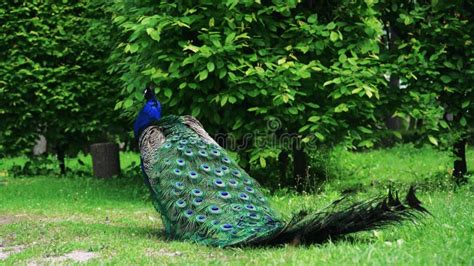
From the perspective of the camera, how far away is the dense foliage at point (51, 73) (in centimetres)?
1487

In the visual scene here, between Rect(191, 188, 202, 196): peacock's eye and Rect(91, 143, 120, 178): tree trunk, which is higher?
Rect(191, 188, 202, 196): peacock's eye

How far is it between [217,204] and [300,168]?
5.30m

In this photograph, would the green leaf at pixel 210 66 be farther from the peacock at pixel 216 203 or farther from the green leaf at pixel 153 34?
the peacock at pixel 216 203

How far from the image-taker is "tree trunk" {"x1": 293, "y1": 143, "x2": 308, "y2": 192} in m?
12.0

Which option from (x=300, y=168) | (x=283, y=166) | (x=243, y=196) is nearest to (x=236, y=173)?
Result: (x=243, y=196)

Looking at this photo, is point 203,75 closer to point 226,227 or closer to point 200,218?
point 200,218

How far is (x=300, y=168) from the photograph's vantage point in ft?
40.2

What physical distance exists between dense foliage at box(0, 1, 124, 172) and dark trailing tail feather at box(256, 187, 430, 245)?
914cm

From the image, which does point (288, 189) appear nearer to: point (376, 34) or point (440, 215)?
point (376, 34)

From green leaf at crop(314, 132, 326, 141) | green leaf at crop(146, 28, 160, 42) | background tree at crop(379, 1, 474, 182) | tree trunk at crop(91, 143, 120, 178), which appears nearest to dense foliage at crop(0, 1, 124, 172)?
tree trunk at crop(91, 143, 120, 178)

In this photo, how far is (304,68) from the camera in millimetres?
10562

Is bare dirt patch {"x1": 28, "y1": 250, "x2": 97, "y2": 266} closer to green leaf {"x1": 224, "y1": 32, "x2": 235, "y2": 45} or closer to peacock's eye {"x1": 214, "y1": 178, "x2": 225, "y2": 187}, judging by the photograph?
peacock's eye {"x1": 214, "y1": 178, "x2": 225, "y2": 187}

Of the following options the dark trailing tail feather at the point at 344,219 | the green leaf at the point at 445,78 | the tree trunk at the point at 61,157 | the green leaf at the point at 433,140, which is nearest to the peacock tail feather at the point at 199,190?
the dark trailing tail feather at the point at 344,219

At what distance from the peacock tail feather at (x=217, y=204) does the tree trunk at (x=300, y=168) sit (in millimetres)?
3798
